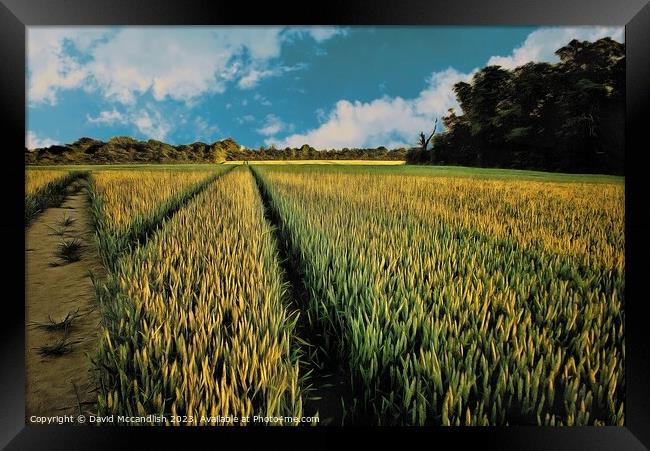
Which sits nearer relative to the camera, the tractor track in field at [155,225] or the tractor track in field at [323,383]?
the tractor track in field at [323,383]

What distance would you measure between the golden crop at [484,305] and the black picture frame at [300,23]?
80 mm

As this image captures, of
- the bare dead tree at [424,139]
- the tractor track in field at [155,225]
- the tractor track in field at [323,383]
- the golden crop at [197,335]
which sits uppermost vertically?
the bare dead tree at [424,139]

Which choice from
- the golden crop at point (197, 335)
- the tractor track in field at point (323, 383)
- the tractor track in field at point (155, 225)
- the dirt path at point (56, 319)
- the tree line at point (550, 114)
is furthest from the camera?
the tractor track in field at point (155, 225)

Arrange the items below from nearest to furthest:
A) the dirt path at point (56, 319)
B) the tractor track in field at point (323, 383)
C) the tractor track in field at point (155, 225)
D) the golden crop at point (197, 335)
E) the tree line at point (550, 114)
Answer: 1. the golden crop at point (197, 335)
2. the tractor track in field at point (323, 383)
3. the dirt path at point (56, 319)
4. the tree line at point (550, 114)
5. the tractor track in field at point (155, 225)

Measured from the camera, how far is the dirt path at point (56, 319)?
1.43 m

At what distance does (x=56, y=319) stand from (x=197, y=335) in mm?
920

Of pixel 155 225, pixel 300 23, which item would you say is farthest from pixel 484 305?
pixel 155 225

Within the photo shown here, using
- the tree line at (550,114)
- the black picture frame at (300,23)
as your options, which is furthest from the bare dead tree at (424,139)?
the black picture frame at (300,23)

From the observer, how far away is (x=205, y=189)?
425 centimetres

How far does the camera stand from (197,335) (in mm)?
1278

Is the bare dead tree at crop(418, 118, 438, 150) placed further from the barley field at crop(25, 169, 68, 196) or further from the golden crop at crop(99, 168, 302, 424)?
the barley field at crop(25, 169, 68, 196)

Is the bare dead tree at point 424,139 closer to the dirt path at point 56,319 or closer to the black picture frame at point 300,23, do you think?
the black picture frame at point 300,23

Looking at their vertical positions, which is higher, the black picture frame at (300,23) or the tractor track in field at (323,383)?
the black picture frame at (300,23)

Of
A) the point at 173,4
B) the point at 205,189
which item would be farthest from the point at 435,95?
the point at 205,189
